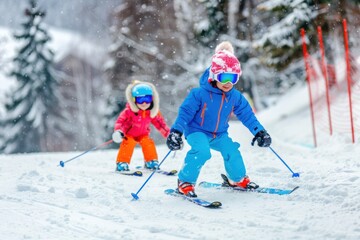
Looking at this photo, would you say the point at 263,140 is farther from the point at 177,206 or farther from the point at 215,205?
the point at 177,206

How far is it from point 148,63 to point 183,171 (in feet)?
70.0

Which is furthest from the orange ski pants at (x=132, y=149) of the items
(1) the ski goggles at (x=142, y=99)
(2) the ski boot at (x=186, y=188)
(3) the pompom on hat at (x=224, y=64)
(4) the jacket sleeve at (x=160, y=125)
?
(3) the pompom on hat at (x=224, y=64)

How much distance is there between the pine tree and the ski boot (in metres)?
26.2

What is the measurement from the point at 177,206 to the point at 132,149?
278 cm

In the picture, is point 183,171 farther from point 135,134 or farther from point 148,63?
point 148,63

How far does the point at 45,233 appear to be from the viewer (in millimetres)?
3600

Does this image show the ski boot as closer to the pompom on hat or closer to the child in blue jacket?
the child in blue jacket

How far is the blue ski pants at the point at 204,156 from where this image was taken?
4953 millimetres

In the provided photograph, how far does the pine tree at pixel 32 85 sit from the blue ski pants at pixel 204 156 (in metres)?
26.2

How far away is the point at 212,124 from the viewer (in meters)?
5.14

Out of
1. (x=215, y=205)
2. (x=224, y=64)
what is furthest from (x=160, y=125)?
(x=215, y=205)

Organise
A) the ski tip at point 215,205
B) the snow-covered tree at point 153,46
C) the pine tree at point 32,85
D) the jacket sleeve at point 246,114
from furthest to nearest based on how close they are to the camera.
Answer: the pine tree at point 32,85 < the snow-covered tree at point 153,46 < the jacket sleeve at point 246,114 < the ski tip at point 215,205

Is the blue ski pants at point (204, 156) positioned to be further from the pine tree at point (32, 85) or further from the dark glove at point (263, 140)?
the pine tree at point (32, 85)

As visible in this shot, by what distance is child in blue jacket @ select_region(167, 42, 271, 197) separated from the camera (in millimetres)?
4965
